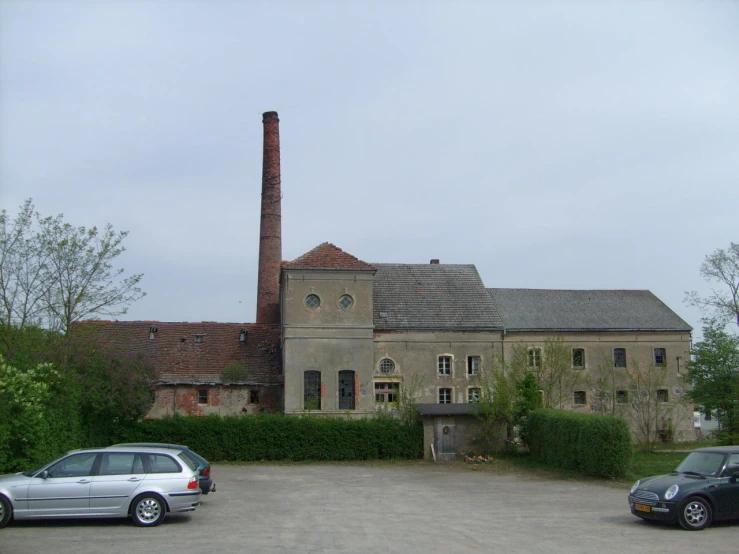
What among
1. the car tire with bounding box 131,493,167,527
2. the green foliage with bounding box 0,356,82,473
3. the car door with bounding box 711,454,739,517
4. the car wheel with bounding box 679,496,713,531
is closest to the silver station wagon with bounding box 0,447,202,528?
the car tire with bounding box 131,493,167,527

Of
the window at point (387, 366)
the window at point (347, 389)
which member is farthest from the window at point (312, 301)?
the window at point (387, 366)

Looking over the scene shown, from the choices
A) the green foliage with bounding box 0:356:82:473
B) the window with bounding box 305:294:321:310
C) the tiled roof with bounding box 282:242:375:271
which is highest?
the tiled roof with bounding box 282:242:375:271

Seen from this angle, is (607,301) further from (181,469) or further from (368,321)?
(181,469)

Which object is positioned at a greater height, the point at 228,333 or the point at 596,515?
the point at 228,333

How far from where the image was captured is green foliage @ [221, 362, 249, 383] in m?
39.4

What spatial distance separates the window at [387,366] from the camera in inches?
1580

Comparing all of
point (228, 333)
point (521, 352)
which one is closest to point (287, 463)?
point (228, 333)

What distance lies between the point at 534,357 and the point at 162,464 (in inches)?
1122

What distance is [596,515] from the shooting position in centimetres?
1788

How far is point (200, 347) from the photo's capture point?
41.3 meters

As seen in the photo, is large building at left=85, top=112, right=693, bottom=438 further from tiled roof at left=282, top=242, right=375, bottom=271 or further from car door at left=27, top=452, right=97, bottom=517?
car door at left=27, top=452, right=97, bottom=517

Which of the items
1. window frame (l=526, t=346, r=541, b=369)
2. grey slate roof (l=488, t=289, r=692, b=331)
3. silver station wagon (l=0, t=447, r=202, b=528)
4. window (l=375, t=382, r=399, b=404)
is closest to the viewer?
silver station wagon (l=0, t=447, r=202, b=528)

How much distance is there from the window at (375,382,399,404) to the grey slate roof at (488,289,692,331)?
7.76m

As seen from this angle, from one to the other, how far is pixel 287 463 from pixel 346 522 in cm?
1643
